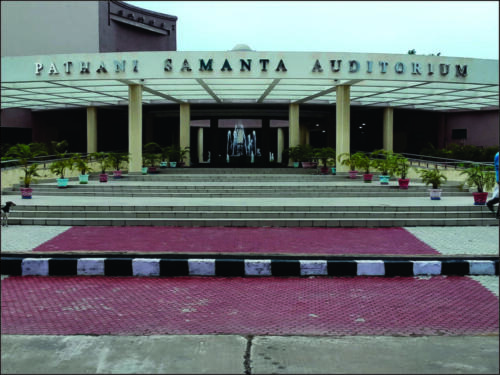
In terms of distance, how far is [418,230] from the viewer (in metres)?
10.8

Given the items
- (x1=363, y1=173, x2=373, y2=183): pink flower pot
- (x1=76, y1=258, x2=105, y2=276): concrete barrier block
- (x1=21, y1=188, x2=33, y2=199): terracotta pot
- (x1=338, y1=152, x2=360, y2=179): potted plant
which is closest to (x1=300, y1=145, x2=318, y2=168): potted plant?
(x1=338, y1=152, x2=360, y2=179): potted plant

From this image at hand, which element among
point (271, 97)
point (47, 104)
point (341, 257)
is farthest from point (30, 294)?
point (47, 104)

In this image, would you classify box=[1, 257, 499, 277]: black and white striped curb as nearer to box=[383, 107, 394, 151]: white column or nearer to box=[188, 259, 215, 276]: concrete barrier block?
box=[188, 259, 215, 276]: concrete barrier block

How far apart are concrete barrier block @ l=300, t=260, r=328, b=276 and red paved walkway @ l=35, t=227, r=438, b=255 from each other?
129 centimetres

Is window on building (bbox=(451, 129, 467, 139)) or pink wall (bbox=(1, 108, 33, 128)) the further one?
window on building (bbox=(451, 129, 467, 139))

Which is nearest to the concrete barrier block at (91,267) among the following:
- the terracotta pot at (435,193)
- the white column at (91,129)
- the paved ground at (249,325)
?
the paved ground at (249,325)

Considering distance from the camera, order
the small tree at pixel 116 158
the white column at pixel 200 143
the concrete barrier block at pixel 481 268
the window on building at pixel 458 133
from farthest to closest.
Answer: the white column at pixel 200 143 → the window on building at pixel 458 133 → the small tree at pixel 116 158 → the concrete barrier block at pixel 481 268

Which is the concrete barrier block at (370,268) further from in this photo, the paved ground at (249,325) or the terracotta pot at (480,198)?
the terracotta pot at (480,198)

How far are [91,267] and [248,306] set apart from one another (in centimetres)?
256

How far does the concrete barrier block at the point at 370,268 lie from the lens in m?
6.96

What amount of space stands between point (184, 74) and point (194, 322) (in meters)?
14.6

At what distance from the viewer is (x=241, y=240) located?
9.49 m

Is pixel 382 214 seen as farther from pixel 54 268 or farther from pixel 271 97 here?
pixel 271 97

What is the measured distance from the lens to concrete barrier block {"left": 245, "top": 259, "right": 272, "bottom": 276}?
696 centimetres
